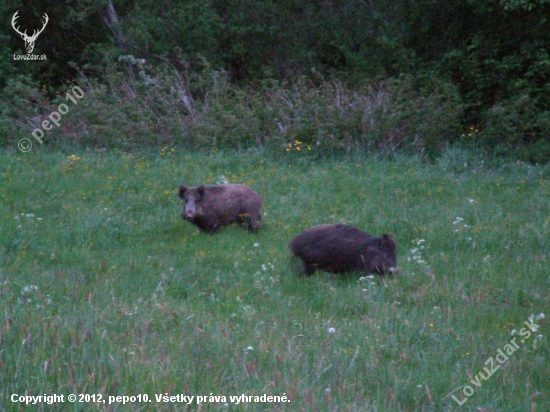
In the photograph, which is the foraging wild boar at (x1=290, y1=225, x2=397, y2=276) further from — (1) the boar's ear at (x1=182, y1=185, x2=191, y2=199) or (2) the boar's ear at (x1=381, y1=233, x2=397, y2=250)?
(1) the boar's ear at (x1=182, y1=185, x2=191, y2=199)

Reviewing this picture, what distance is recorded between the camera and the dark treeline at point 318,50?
2456 centimetres

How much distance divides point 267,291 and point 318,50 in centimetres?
2708

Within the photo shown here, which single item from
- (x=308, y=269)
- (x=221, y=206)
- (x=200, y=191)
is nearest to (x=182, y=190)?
(x=200, y=191)

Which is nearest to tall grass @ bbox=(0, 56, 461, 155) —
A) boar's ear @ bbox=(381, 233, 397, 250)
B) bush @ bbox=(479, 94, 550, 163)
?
bush @ bbox=(479, 94, 550, 163)

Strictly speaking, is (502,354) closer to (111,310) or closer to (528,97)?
(111,310)

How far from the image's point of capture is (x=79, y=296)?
8.39 meters

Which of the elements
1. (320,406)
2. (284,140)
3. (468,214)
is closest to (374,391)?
(320,406)

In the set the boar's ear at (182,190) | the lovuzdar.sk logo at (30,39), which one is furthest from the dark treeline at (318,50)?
the boar's ear at (182,190)

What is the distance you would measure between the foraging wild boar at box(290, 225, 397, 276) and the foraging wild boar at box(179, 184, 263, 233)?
2.72 m

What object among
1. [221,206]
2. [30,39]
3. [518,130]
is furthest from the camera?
[30,39]

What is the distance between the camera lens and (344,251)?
10.3m

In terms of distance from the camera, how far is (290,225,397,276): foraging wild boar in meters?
10.2
